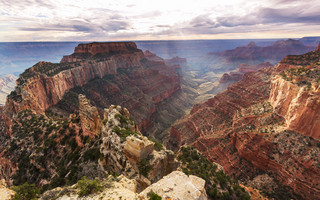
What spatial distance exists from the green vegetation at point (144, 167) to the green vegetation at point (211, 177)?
419 inches

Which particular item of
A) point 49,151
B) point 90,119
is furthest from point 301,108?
point 49,151

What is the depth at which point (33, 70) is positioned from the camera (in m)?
73.6

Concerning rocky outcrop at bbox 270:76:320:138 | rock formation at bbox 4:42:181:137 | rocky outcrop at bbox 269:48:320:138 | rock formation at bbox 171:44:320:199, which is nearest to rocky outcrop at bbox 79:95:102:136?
rock formation at bbox 4:42:181:137

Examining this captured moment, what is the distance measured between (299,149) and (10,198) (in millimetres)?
58151

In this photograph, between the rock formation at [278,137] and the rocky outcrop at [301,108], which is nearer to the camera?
the rock formation at [278,137]

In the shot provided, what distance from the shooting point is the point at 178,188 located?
60.3ft

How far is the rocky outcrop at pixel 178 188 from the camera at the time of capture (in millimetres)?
17297

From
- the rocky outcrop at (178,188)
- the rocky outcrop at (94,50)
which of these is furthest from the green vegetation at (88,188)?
the rocky outcrop at (94,50)

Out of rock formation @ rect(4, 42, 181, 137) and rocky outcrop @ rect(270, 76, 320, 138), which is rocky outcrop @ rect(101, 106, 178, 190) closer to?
rock formation @ rect(4, 42, 181, 137)

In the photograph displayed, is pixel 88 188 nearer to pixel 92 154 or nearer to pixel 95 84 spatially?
pixel 92 154

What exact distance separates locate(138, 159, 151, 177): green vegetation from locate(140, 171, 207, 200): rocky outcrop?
3.94 metres

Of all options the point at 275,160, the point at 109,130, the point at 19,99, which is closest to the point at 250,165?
the point at 275,160

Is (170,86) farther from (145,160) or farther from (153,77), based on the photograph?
(145,160)

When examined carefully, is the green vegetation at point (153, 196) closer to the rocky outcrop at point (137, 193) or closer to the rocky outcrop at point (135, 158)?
the rocky outcrop at point (137, 193)
